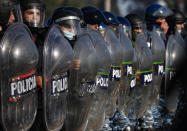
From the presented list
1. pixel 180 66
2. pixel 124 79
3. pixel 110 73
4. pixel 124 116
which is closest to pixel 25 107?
pixel 110 73

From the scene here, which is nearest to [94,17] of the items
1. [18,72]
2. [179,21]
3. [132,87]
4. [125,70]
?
[125,70]

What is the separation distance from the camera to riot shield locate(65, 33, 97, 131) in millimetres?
4117

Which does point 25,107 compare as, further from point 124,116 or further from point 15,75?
point 124,116

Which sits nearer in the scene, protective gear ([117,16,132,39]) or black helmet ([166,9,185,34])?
protective gear ([117,16,132,39])

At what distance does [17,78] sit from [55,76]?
1.56 ft

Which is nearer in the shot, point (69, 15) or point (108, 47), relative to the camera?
point (69, 15)

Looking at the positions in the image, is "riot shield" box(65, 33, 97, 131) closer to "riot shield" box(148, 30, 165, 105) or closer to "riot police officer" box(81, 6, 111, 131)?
"riot police officer" box(81, 6, 111, 131)

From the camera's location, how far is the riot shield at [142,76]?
19.0ft

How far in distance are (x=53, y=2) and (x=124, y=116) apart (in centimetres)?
604

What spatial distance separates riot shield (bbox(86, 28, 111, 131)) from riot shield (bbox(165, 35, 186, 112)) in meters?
1.99

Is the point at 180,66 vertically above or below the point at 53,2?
below

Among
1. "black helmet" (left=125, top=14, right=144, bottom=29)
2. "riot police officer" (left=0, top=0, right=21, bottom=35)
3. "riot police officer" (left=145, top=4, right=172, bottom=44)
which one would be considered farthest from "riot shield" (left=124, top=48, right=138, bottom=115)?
"riot police officer" (left=0, top=0, right=21, bottom=35)

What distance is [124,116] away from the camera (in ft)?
19.4

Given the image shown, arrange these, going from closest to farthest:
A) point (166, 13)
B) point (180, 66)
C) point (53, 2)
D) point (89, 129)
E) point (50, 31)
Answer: point (50, 31), point (89, 129), point (180, 66), point (166, 13), point (53, 2)
